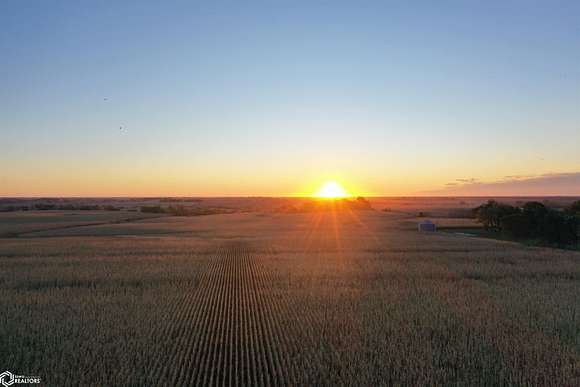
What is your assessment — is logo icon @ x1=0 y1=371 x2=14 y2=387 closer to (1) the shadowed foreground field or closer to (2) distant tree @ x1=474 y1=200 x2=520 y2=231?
(1) the shadowed foreground field

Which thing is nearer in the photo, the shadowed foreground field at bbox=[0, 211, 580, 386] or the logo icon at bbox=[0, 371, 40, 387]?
the logo icon at bbox=[0, 371, 40, 387]

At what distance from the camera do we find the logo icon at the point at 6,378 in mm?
8416

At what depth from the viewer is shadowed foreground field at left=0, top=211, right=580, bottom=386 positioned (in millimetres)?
9008

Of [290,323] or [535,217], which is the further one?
[535,217]

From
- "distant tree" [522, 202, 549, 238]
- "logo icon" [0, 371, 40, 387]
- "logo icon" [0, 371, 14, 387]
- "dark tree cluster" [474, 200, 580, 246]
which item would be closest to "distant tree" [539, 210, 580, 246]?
"dark tree cluster" [474, 200, 580, 246]

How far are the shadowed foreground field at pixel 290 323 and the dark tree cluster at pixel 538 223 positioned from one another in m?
16.9

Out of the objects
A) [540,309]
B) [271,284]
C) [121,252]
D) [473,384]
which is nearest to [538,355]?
[473,384]

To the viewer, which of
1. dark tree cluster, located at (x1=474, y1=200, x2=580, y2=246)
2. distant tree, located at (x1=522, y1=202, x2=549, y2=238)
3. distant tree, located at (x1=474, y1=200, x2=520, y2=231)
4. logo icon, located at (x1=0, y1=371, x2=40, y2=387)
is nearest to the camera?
logo icon, located at (x1=0, y1=371, x2=40, y2=387)

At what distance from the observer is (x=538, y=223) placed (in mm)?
41969

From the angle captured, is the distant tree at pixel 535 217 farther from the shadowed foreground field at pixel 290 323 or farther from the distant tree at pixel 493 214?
the shadowed foreground field at pixel 290 323

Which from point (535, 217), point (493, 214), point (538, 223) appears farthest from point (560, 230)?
point (493, 214)

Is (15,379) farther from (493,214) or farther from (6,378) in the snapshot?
(493,214)

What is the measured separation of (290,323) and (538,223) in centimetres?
3763

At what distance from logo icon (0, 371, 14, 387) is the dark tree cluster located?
41297mm
